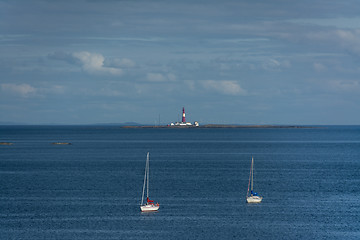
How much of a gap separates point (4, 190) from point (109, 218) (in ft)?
90.2

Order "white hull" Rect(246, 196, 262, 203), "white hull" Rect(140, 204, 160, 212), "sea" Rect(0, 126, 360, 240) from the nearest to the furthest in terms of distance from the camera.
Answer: "sea" Rect(0, 126, 360, 240) < "white hull" Rect(140, 204, 160, 212) < "white hull" Rect(246, 196, 262, 203)

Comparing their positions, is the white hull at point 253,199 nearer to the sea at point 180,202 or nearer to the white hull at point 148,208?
the sea at point 180,202

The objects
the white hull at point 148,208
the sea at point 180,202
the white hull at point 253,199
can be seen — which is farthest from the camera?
the white hull at point 253,199

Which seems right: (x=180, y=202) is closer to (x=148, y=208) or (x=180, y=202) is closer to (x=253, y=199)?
(x=148, y=208)

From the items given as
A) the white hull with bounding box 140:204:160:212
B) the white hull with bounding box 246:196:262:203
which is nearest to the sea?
the white hull with bounding box 246:196:262:203

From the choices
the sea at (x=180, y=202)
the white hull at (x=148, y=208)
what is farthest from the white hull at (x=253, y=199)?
the white hull at (x=148, y=208)

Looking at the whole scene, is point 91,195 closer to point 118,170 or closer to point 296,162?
point 118,170

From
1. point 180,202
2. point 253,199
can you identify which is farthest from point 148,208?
point 253,199

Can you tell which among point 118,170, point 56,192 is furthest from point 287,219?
point 118,170

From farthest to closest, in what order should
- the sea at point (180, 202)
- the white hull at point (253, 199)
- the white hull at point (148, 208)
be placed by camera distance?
the white hull at point (253, 199) → the white hull at point (148, 208) → the sea at point (180, 202)

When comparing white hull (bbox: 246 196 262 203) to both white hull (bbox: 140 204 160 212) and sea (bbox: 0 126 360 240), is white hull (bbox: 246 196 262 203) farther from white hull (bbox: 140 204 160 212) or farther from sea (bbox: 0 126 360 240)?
white hull (bbox: 140 204 160 212)

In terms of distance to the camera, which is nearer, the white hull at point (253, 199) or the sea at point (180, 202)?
the sea at point (180, 202)

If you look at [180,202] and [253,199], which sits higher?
[253,199]

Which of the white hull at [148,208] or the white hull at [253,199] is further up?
the white hull at [253,199]
